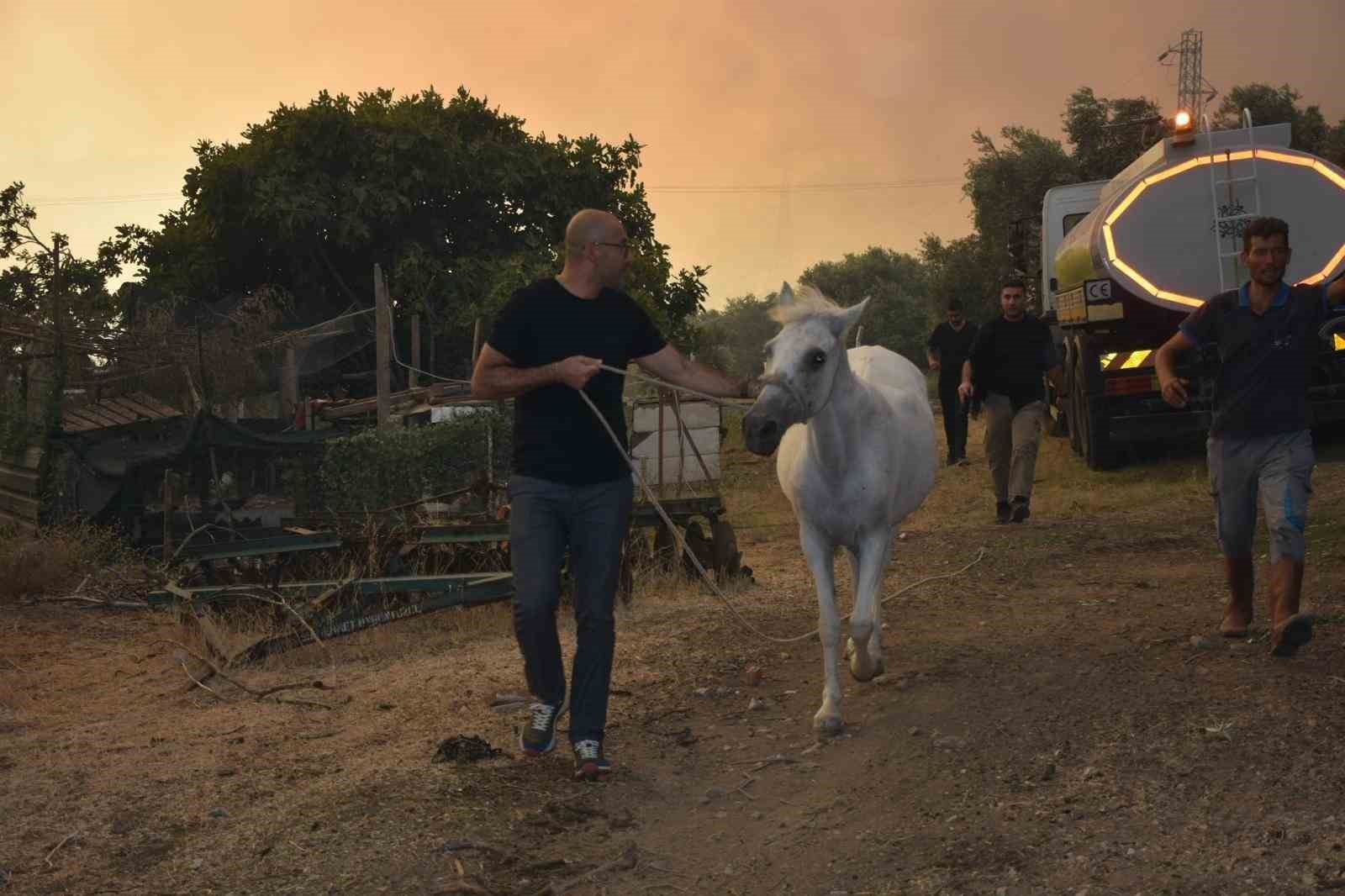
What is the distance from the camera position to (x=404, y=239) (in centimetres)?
2825

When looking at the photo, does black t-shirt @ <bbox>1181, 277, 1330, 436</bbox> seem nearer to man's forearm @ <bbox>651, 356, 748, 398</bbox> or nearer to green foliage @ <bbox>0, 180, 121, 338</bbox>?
man's forearm @ <bbox>651, 356, 748, 398</bbox>

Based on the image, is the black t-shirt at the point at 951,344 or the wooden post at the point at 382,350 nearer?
the wooden post at the point at 382,350

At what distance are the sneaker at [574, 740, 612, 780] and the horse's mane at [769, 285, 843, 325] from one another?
192 cm

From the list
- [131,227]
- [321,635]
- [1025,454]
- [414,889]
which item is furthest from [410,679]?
[131,227]

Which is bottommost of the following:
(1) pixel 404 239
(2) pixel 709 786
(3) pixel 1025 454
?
(2) pixel 709 786

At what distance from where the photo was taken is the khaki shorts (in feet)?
19.5

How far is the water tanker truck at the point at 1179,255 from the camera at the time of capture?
12305 mm

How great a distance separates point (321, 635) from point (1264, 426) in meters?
5.02

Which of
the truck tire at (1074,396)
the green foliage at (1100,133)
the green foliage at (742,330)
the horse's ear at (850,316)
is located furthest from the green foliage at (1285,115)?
the horse's ear at (850,316)

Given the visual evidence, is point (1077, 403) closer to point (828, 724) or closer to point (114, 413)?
point (114, 413)

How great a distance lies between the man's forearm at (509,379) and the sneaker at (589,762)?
1386 mm

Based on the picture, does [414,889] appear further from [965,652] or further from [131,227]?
[131,227]

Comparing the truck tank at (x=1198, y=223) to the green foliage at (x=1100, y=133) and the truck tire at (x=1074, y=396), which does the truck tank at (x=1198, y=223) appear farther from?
the green foliage at (x=1100, y=133)

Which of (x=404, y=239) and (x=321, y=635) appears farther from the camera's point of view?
(x=404, y=239)
